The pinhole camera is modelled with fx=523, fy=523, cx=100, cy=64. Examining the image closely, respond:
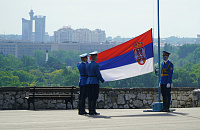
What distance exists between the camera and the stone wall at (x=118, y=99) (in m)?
15.8

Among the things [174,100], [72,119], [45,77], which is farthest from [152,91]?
[45,77]

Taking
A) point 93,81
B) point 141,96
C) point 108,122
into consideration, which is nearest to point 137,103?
point 141,96

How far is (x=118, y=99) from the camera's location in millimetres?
16453

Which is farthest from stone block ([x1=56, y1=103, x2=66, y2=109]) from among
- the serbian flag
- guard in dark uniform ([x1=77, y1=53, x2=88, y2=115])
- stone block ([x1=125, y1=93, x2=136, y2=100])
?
guard in dark uniform ([x1=77, y1=53, x2=88, y2=115])

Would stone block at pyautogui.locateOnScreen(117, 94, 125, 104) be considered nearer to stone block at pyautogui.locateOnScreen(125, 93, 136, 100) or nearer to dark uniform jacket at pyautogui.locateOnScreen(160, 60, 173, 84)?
stone block at pyautogui.locateOnScreen(125, 93, 136, 100)

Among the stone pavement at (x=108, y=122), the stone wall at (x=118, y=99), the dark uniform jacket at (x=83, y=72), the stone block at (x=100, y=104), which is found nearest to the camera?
the stone pavement at (x=108, y=122)

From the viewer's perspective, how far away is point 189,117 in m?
11.8

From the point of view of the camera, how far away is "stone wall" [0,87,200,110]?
15773 millimetres

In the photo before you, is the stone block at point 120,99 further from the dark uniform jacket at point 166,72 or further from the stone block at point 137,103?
the dark uniform jacket at point 166,72

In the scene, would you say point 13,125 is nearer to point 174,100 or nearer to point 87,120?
point 87,120

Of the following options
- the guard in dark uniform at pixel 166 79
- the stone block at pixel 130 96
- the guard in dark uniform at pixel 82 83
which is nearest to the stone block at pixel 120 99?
the stone block at pixel 130 96

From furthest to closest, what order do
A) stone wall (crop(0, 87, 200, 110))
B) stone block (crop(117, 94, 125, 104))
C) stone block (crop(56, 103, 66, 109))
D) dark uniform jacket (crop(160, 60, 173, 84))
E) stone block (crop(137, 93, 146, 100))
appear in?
stone block (crop(137, 93, 146, 100)) < stone block (crop(117, 94, 125, 104)) < stone block (crop(56, 103, 66, 109)) < stone wall (crop(0, 87, 200, 110)) < dark uniform jacket (crop(160, 60, 173, 84))

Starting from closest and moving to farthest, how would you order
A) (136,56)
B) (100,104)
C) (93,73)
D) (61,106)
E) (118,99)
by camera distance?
1. (93,73)
2. (136,56)
3. (61,106)
4. (100,104)
5. (118,99)

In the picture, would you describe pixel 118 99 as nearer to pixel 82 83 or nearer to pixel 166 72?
pixel 166 72
